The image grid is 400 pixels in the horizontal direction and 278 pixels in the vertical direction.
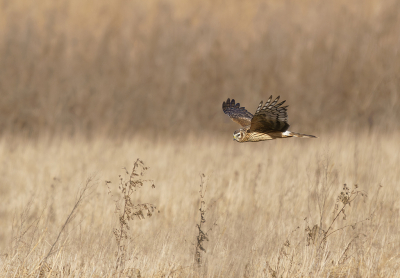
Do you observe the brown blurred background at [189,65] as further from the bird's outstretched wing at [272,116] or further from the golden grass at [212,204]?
the bird's outstretched wing at [272,116]

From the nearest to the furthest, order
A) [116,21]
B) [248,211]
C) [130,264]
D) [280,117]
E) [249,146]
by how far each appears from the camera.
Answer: [280,117]
[130,264]
[248,211]
[249,146]
[116,21]

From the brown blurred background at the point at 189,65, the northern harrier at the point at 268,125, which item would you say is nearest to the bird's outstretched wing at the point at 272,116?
the northern harrier at the point at 268,125

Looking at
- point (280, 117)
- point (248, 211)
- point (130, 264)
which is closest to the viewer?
point (280, 117)

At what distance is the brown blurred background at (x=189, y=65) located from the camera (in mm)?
14648

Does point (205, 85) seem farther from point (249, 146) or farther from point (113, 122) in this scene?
point (249, 146)

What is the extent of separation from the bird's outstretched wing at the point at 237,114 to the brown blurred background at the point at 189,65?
797 centimetres

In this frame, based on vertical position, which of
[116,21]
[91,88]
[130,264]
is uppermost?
[116,21]

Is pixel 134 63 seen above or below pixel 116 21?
below

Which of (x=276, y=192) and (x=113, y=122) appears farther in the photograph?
(x=113, y=122)

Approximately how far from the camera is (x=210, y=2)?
53.2ft

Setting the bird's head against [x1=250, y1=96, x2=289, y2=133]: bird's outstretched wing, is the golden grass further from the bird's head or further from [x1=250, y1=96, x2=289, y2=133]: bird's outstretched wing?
the bird's head

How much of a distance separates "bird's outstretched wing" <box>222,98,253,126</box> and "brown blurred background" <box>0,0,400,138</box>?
797cm

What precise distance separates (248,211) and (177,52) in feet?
28.5

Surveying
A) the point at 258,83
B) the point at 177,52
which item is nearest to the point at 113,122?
the point at 177,52
